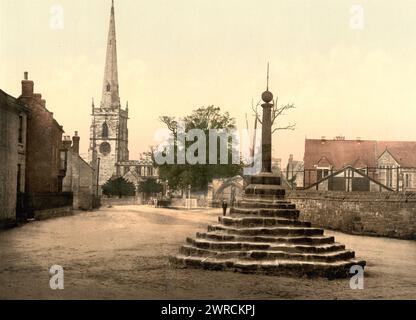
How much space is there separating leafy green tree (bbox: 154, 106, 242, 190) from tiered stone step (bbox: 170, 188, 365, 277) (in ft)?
122

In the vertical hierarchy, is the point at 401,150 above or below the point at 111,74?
below

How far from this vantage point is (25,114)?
1032 inches

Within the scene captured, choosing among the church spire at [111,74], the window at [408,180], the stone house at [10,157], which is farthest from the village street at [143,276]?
the church spire at [111,74]

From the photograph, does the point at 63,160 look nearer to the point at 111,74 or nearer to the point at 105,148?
the point at 111,74

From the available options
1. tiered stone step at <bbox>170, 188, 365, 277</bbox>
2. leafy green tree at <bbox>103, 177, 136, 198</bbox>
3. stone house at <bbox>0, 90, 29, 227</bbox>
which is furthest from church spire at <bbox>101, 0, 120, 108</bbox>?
tiered stone step at <bbox>170, 188, 365, 277</bbox>

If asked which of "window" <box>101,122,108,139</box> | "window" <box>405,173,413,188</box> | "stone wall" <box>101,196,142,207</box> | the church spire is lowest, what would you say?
"stone wall" <box>101,196,142,207</box>

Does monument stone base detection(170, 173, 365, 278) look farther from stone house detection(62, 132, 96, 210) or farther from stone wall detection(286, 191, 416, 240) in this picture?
stone house detection(62, 132, 96, 210)

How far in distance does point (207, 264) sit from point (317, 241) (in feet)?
10.8

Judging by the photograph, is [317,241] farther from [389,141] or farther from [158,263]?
[389,141]

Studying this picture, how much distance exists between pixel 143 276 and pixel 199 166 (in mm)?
40646

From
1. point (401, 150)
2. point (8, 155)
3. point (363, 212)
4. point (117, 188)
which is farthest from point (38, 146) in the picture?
point (117, 188)

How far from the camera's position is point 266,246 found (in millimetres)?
13164

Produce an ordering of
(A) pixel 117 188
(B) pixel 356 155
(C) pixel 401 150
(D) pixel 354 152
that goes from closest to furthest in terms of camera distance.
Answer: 1. (C) pixel 401 150
2. (B) pixel 356 155
3. (D) pixel 354 152
4. (A) pixel 117 188

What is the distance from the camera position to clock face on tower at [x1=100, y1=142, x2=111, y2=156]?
111 m
